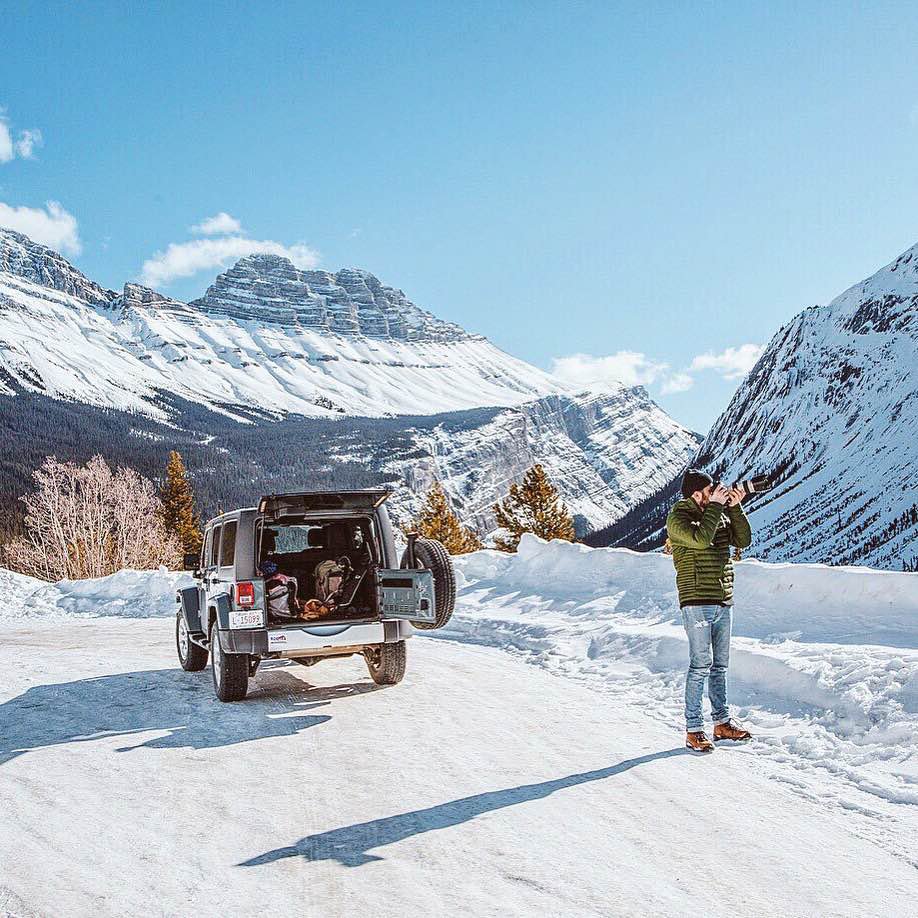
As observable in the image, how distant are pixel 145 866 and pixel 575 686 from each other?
6.26 m

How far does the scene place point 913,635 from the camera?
28.6 feet

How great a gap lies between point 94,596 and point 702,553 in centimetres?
2078

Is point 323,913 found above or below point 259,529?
below

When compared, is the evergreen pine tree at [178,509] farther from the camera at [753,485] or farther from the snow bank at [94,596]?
the camera at [753,485]

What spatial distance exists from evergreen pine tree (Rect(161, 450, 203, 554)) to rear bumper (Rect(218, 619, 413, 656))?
5739 centimetres

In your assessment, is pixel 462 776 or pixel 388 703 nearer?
pixel 462 776

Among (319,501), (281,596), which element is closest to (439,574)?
(319,501)

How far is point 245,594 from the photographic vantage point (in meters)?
8.45

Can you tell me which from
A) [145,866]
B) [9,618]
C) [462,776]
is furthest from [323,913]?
[9,618]

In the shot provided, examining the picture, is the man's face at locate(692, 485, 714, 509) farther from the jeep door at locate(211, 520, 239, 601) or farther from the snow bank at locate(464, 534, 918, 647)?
the jeep door at locate(211, 520, 239, 601)

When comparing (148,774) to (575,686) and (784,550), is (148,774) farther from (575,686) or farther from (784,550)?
(784,550)

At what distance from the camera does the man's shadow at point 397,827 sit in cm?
465

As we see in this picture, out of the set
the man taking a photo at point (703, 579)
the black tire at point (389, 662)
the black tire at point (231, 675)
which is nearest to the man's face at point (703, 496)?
the man taking a photo at point (703, 579)

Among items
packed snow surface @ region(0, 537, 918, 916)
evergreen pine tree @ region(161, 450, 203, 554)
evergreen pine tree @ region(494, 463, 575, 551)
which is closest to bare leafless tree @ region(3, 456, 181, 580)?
evergreen pine tree @ region(161, 450, 203, 554)
